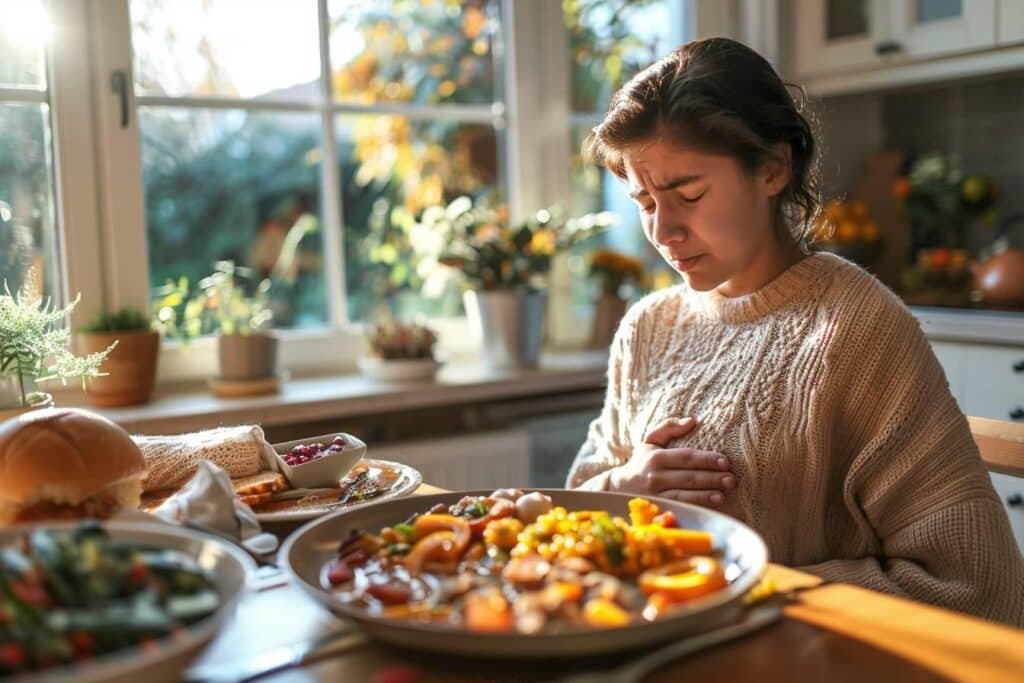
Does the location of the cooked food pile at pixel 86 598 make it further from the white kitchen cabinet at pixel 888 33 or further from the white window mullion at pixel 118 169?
the white kitchen cabinet at pixel 888 33

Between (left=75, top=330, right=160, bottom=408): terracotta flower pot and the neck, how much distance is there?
1.24 meters

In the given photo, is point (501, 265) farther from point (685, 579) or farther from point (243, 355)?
point (685, 579)

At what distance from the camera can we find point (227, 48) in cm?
236

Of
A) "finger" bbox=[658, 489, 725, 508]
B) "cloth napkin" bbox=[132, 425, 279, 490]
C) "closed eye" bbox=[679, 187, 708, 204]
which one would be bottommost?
"finger" bbox=[658, 489, 725, 508]

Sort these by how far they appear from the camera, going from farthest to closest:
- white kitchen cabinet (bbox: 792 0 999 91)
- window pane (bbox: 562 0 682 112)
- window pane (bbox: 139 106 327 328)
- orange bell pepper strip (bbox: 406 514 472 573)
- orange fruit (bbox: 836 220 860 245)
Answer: orange fruit (bbox: 836 220 860 245)
window pane (bbox: 562 0 682 112)
white kitchen cabinet (bbox: 792 0 999 91)
window pane (bbox: 139 106 327 328)
orange bell pepper strip (bbox: 406 514 472 573)

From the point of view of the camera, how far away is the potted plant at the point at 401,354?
2346mm

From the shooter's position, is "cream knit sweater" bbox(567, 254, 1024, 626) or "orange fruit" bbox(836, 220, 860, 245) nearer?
"cream knit sweater" bbox(567, 254, 1024, 626)

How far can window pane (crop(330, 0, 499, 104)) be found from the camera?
2545 millimetres

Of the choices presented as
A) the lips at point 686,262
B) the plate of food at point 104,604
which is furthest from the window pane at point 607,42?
the plate of food at point 104,604

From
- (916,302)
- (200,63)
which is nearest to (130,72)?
(200,63)

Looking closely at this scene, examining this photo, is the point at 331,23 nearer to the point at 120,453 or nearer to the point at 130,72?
the point at 130,72

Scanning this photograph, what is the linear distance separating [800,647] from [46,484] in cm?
67

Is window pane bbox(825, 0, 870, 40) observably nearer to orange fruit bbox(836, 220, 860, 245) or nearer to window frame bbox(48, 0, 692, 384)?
orange fruit bbox(836, 220, 860, 245)

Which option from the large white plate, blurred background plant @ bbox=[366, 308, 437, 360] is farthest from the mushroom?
blurred background plant @ bbox=[366, 308, 437, 360]
